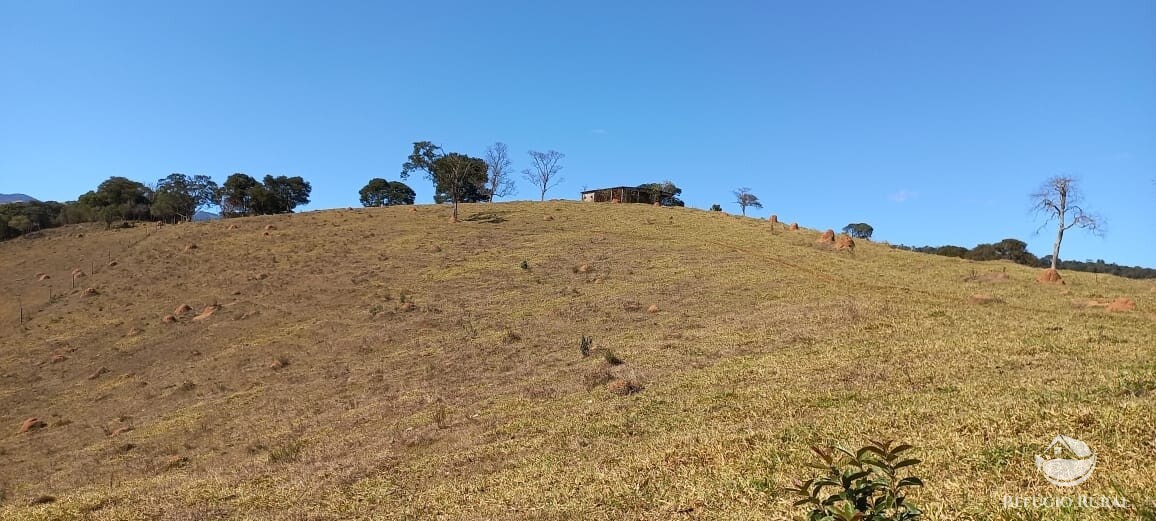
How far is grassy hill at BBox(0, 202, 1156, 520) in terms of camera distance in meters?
8.24

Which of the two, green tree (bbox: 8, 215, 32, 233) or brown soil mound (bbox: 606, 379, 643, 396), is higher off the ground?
green tree (bbox: 8, 215, 32, 233)

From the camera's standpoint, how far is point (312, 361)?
26.4 m

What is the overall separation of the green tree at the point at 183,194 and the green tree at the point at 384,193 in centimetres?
2499

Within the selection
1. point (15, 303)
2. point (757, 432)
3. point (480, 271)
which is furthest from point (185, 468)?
point (15, 303)

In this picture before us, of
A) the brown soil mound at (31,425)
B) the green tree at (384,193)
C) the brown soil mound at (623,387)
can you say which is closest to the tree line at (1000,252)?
the brown soil mound at (623,387)

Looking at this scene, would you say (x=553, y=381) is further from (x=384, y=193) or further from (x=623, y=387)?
(x=384, y=193)

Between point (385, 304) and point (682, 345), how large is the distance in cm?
2075

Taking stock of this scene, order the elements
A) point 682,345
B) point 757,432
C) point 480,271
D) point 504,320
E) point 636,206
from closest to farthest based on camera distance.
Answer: point 757,432 → point 682,345 → point 504,320 → point 480,271 → point 636,206

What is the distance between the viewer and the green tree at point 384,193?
355 ft

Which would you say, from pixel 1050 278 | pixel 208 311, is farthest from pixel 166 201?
pixel 1050 278

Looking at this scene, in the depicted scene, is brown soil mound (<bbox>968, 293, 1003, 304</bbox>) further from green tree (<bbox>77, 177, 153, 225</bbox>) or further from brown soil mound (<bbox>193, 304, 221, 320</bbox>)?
green tree (<bbox>77, 177, 153, 225</bbox>)

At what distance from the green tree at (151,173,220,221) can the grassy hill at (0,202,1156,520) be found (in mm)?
40557

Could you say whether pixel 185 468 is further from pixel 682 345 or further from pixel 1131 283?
pixel 1131 283

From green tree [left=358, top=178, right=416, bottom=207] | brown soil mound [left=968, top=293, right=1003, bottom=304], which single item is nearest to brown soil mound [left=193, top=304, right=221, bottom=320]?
brown soil mound [left=968, top=293, right=1003, bottom=304]
